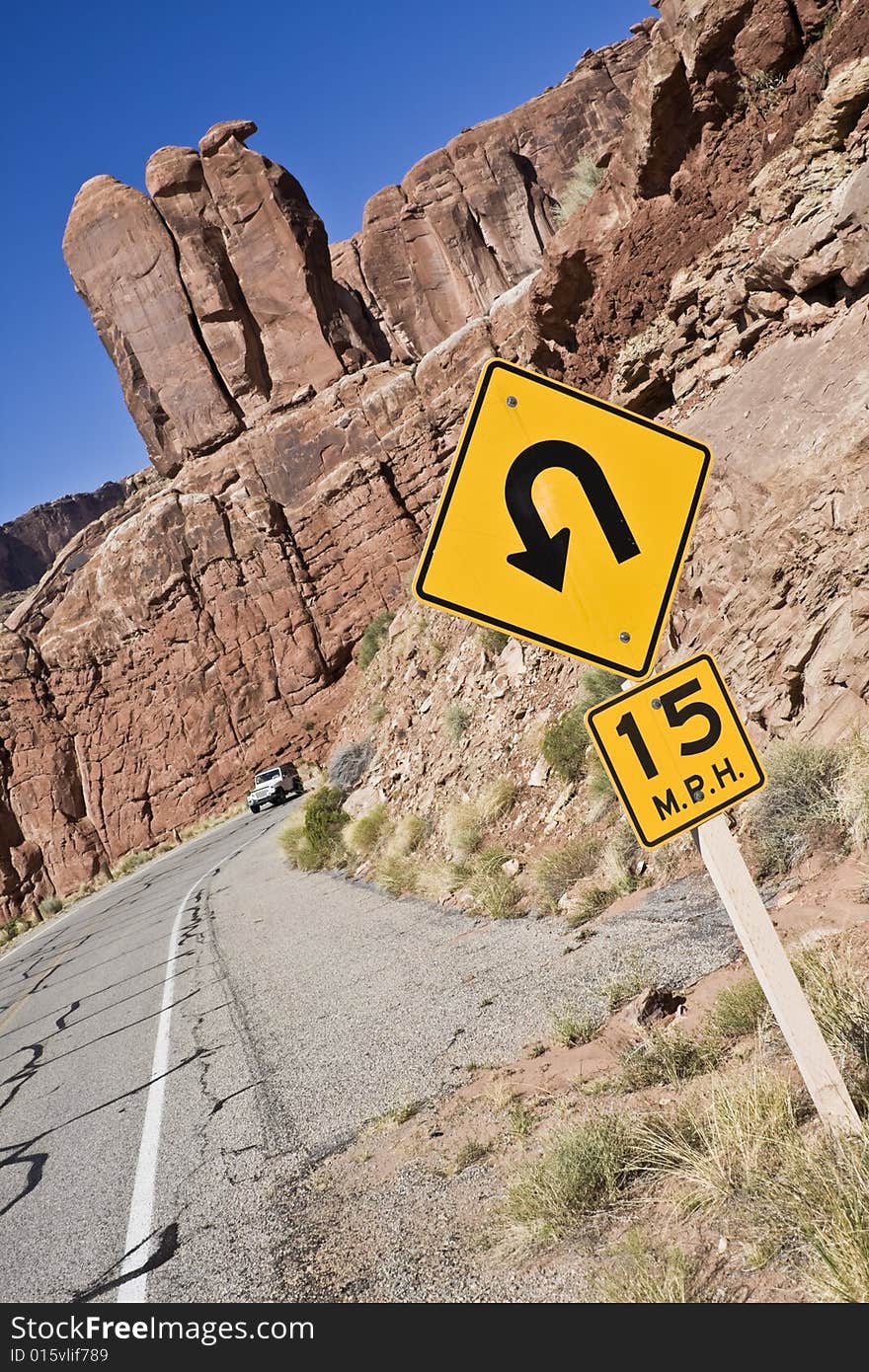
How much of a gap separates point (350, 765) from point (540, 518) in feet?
51.0

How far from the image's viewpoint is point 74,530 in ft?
433

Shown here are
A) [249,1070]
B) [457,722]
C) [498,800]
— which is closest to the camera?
[249,1070]

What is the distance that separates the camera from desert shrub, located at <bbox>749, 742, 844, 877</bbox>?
561 cm

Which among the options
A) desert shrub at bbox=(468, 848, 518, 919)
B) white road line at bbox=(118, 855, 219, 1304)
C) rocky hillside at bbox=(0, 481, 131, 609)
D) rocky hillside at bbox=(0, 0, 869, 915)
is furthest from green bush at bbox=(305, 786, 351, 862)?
rocky hillside at bbox=(0, 481, 131, 609)

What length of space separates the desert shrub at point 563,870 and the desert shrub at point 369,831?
6.09 meters

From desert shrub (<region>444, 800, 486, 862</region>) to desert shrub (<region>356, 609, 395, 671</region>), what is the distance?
2018 centimetres

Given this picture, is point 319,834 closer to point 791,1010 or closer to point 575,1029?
point 575,1029

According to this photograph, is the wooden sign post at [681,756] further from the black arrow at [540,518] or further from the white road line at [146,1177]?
the white road line at [146,1177]

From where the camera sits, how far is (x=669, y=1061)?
3.88m

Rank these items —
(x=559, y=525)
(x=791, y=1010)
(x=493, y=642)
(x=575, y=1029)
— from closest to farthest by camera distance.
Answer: (x=791, y=1010)
(x=559, y=525)
(x=575, y=1029)
(x=493, y=642)

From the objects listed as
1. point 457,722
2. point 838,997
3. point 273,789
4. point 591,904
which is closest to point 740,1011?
point 838,997

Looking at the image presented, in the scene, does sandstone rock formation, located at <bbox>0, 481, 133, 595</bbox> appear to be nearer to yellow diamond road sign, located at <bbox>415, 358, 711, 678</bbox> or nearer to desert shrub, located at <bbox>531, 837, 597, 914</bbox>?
desert shrub, located at <bbox>531, 837, 597, 914</bbox>
